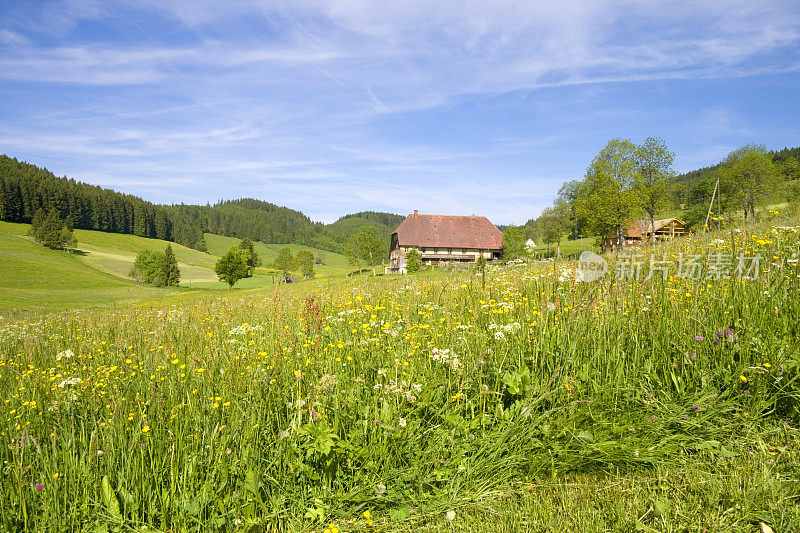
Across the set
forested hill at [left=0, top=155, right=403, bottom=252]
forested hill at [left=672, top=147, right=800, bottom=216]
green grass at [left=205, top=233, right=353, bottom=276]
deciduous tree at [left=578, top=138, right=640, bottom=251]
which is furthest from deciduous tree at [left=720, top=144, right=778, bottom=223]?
forested hill at [left=0, top=155, right=403, bottom=252]

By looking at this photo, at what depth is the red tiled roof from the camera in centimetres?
6769

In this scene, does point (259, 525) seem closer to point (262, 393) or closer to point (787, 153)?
point (262, 393)

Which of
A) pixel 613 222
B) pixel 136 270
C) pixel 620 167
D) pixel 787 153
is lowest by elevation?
pixel 136 270

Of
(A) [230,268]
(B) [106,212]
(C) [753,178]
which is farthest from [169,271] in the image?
(C) [753,178]

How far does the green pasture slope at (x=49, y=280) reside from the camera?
2975cm

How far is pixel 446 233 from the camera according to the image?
6900 cm

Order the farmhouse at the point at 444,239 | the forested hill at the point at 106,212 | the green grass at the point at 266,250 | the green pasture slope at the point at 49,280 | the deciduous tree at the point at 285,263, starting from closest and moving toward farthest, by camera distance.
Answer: the green pasture slope at the point at 49,280, the farmhouse at the point at 444,239, the deciduous tree at the point at 285,263, the forested hill at the point at 106,212, the green grass at the point at 266,250

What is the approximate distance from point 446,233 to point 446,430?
66.8 m

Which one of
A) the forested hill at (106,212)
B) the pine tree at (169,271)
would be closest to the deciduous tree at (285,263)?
the pine tree at (169,271)

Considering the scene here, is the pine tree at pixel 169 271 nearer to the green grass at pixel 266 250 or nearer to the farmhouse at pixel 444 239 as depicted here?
the farmhouse at pixel 444 239

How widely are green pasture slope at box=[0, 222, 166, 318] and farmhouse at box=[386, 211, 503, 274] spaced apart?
1483 inches

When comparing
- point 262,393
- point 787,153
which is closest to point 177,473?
point 262,393

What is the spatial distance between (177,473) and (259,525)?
63 centimetres

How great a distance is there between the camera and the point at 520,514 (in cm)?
244
